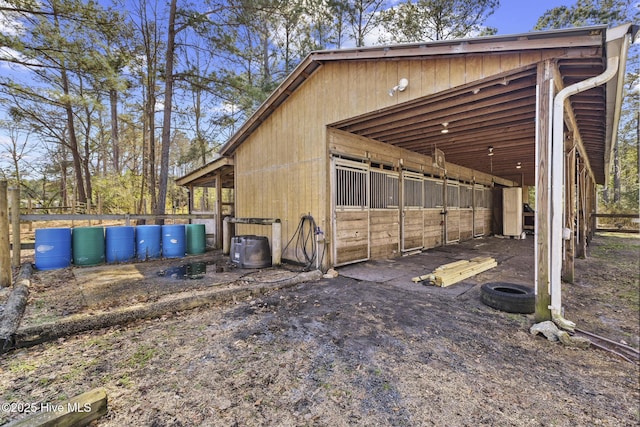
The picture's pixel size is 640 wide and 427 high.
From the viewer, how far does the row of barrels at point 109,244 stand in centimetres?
495

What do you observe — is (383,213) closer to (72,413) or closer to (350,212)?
(350,212)

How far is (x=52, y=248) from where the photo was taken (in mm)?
4973

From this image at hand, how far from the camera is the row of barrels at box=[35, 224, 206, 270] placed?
16.3 ft

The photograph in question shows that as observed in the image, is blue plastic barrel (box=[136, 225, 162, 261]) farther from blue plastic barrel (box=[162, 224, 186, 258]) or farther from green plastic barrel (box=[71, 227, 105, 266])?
green plastic barrel (box=[71, 227, 105, 266])

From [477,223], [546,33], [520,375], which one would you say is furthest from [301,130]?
[477,223]

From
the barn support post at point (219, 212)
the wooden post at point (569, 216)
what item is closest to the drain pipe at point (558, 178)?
the wooden post at point (569, 216)

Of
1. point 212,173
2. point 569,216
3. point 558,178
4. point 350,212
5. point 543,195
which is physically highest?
point 212,173

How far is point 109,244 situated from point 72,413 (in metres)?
5.28

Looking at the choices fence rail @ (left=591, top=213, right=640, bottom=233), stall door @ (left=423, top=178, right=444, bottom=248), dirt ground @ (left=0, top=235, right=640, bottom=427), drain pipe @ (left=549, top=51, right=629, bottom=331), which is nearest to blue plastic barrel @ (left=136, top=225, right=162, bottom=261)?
dirt ground @ (left=0, top=235, right=640, bottom=427)

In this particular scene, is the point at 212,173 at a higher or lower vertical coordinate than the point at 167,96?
lower

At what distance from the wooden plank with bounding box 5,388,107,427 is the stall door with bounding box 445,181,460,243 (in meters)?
8.93

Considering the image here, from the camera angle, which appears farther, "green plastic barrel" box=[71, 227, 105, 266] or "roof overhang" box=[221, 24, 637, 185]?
"green plastic barrel" box=[71, 227, 105, 266]

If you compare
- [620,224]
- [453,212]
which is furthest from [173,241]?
[620,224]

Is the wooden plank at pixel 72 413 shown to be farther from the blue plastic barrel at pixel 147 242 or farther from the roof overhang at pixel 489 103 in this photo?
the blue plastic barrel at pixel 147 242
